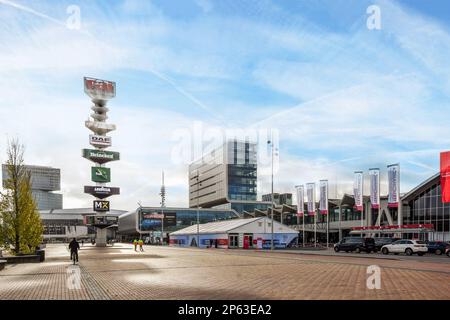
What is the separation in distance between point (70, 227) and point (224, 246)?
5053 inches

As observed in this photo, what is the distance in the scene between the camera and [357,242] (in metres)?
46.6

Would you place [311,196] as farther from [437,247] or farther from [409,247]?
[409,247]

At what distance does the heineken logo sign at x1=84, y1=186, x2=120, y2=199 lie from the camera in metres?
97.5

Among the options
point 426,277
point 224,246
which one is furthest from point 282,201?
point 426,277

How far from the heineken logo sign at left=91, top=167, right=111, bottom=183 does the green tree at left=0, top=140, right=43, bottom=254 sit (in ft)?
215

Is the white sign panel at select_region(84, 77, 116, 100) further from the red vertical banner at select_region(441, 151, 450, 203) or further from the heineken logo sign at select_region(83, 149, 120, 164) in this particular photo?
the red vertical banner at select_region(441, 151, 450, 203)

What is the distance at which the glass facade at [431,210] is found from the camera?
58.8 metres

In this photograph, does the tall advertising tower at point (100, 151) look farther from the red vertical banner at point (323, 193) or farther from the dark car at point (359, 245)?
the dark car at point (359, 245)

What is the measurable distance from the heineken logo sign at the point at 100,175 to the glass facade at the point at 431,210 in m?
60.6

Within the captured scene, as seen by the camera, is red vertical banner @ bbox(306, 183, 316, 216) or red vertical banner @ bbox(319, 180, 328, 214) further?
red vertical banner @ bbox(306, 183, 316, 216)

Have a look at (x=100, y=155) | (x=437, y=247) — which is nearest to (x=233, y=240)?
(x=437, y=247)

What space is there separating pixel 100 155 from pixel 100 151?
2.94 feet

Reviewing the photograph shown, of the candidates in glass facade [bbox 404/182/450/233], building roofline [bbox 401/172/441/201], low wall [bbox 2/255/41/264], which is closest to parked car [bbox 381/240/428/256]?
glass facade [bbox 404/182/450/233]

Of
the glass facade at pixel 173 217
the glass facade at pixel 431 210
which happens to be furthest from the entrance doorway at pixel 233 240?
the glass facade at pixel 173 217
